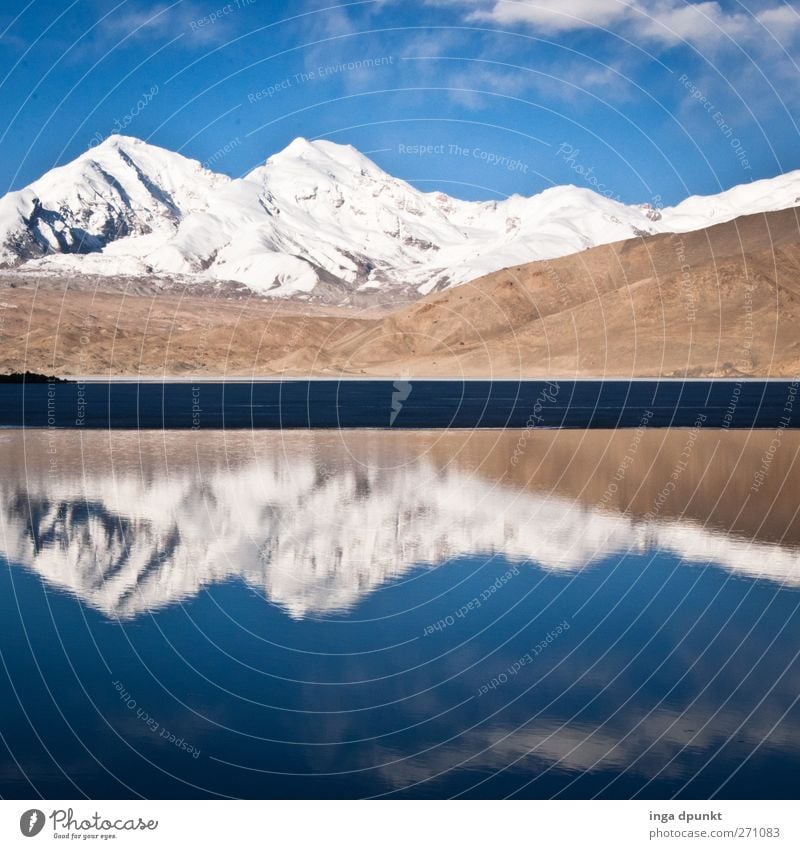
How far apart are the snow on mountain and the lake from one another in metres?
0.11

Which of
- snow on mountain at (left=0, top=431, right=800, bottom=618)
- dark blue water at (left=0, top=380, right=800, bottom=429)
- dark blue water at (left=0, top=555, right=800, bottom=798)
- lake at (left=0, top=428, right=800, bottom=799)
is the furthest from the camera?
dark blue water at (left=0, top=380, right=800, bottom=429)

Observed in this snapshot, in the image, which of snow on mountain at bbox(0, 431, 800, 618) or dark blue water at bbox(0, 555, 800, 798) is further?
snow on mountain at bbox(0, 431, 800, 618)

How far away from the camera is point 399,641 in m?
20.3

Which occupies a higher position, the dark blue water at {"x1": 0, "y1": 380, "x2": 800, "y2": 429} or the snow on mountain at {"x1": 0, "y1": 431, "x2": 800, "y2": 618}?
the dark blue water at {"x1": 0, "y1": 380, "x2": 800, "y2": 429}

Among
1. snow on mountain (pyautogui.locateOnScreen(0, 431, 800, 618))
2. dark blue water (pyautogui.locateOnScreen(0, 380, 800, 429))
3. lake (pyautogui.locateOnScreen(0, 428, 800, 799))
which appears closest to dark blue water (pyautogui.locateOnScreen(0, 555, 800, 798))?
lake (pyautogui.locateOnScreen(0, 428, 800, 799))

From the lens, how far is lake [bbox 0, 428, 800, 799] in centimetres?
1499

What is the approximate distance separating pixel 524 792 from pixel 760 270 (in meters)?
188

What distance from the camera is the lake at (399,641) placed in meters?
15.0

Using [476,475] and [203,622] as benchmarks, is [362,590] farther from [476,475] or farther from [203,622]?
[476,475]

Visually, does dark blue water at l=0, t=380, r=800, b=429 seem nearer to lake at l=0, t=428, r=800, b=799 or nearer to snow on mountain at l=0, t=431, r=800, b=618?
snow on mountain at l=0, t=431, r=800, b=618

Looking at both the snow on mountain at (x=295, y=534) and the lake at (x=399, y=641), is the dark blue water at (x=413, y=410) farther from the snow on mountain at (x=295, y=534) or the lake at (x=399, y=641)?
the lake at (x=399, y=641)

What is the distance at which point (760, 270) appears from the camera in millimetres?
192500

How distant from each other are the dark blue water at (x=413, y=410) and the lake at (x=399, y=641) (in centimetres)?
3659

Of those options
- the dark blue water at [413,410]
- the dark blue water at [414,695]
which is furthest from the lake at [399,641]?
the dark blue water at [413,410]
